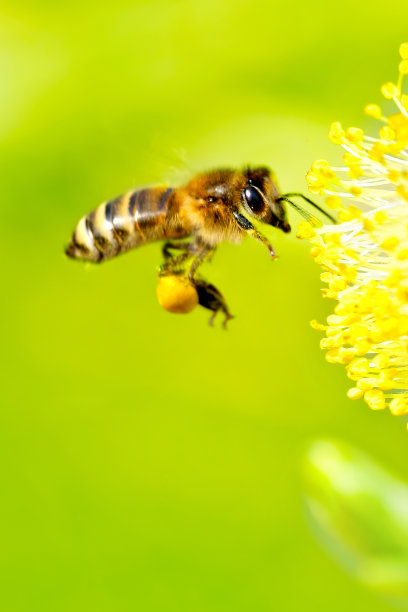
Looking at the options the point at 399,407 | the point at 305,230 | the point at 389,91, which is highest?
the point at 389,91

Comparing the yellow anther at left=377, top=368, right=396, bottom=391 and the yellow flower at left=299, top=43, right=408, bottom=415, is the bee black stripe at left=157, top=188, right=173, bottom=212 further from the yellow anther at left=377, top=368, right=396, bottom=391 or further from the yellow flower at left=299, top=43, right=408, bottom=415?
the yellow anther at left=377, top=368, right=396, bottom=391

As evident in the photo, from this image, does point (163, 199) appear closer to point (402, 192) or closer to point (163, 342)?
point (402, 192)

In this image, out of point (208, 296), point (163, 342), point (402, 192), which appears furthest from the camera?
point (163, 342)

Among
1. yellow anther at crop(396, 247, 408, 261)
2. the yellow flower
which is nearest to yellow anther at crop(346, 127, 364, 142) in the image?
the yellow flower

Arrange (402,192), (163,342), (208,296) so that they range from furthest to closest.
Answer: (163,342) < (208,296) < (402,192)

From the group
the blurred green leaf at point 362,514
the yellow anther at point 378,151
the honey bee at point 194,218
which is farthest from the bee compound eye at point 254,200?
the blurred green leaf at point 362,514

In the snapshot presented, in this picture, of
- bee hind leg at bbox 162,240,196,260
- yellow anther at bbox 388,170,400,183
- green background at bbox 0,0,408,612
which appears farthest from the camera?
green background at bbox 0,0,408,612

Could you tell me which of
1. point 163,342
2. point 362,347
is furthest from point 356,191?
point 163,342
